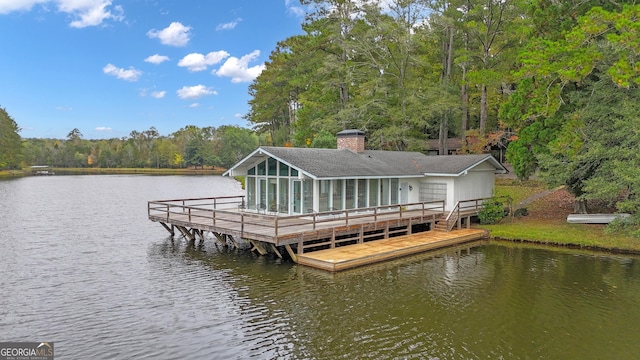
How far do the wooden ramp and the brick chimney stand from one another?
20.1 ft

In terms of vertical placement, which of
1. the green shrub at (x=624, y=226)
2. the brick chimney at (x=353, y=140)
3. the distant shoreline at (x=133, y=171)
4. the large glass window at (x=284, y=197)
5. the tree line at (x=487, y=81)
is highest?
the tree line at (x=487, y=81)

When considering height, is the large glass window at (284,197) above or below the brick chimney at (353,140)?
below

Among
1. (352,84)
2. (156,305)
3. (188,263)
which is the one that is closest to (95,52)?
(352,84)

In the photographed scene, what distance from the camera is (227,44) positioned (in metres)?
48.1

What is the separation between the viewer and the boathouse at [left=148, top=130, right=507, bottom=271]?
1533cm

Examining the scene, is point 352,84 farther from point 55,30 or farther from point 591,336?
point 55,30

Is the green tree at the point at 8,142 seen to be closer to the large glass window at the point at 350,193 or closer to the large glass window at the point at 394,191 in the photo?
the large glass window at the point at 350,193

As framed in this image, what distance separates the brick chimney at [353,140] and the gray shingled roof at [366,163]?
0.49m

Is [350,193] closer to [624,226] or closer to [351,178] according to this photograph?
[351,178]

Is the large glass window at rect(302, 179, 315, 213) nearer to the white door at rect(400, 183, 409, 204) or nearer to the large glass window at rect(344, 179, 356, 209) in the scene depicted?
the large glass window at rect(344, 179, 356, 209)

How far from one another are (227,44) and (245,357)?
4531cm

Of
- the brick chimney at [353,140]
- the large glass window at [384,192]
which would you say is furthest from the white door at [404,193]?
the brick chimney at [353,140]

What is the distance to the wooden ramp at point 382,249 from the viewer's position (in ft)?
45.9

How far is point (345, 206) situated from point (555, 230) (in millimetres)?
9618
